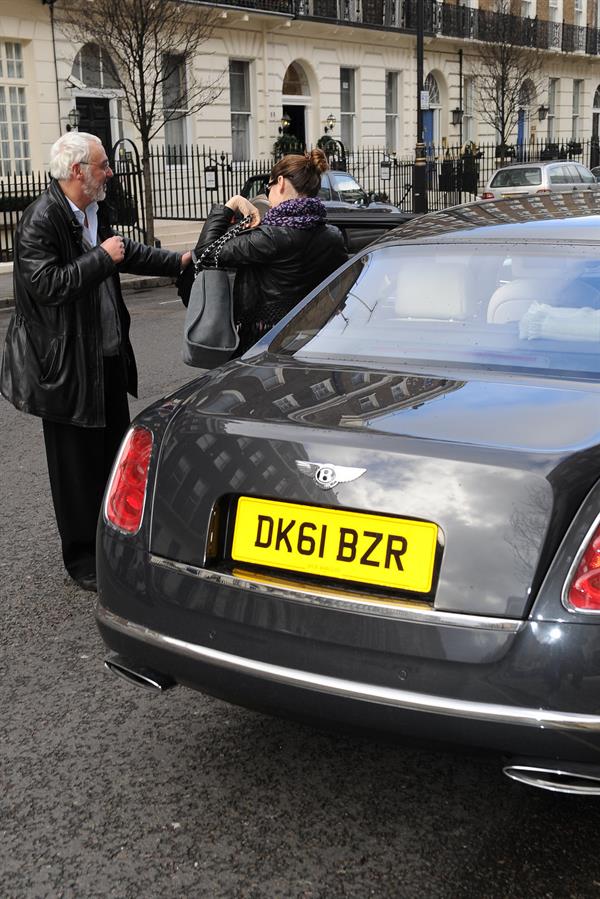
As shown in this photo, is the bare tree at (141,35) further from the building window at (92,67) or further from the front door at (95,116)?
the front door at (95,116)

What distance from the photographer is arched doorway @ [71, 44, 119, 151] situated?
25.1 meters

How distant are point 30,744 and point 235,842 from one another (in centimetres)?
86

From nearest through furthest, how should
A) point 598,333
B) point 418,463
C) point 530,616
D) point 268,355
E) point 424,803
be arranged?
point 530,616 < point 418,463 < point 424,803 < point 598,333 < point 268,355

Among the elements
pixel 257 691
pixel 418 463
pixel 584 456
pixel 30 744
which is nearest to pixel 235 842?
pixel 257 691

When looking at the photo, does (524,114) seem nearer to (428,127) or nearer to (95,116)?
(428,127)

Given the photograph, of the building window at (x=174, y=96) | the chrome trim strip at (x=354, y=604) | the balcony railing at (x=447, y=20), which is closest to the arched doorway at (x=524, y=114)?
the balcony railing at (x=447, y=20)

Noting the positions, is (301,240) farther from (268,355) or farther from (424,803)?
(424,803)

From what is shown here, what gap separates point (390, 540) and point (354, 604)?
0.17m

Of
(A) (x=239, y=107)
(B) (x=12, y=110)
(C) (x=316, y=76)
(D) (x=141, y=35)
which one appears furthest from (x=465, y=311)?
(C) (x=316, y=76)

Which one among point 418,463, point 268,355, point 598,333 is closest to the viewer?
point 418,463

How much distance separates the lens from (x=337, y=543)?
2.45 meters

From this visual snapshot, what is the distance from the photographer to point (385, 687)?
2361 millimetres

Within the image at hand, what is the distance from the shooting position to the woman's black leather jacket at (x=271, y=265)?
453 cm

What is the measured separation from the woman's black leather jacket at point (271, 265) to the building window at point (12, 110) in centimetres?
2075
